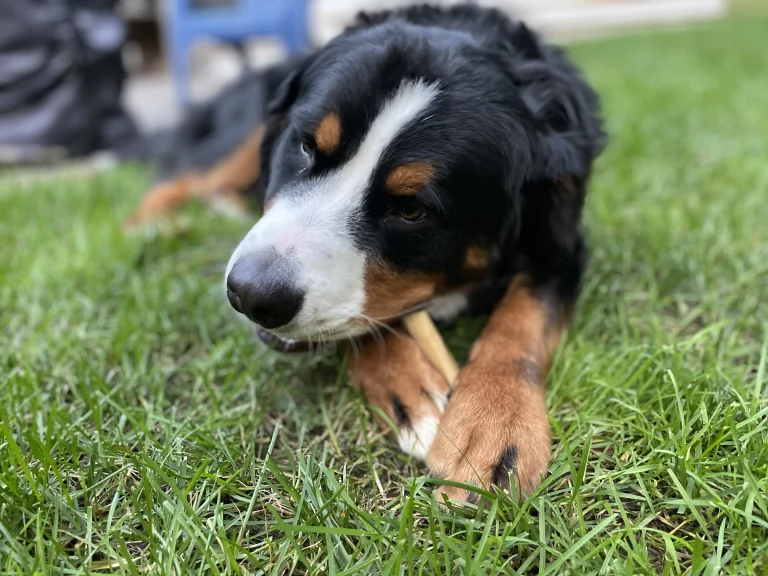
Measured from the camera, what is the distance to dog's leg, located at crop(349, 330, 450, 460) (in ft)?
5.63

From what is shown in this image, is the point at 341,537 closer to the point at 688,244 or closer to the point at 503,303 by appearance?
the point at 503,303

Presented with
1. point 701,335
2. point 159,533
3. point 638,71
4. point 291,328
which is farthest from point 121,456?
point 638,71

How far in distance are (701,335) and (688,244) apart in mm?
893

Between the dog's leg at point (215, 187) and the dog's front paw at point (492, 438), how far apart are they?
231 cm

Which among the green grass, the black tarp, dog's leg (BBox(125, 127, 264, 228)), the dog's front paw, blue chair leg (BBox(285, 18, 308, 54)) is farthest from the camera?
blue chair leg (BBox(285, 18, 308, 54))

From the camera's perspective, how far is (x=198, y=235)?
3.25m

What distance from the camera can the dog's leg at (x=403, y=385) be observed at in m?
1.71

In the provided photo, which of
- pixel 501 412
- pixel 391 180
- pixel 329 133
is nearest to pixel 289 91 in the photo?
pixel 329 133

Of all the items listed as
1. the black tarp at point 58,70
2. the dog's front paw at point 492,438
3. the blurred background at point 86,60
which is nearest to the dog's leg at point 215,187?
the blurred background at point 86,60

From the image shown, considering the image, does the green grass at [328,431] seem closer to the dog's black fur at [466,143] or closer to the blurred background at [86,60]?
the dog's black fur at [466,143]

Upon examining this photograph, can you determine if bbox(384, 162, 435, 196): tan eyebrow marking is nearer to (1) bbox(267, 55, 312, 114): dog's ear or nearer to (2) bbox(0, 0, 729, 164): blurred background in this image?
(1) bbox(267, 55, 312, 114): dog's ear

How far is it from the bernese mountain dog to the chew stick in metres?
0.04

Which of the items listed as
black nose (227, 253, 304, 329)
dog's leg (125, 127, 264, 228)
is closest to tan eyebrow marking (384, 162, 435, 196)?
black nose (227, 253, 304, 329)

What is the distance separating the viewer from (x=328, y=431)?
181 cm
